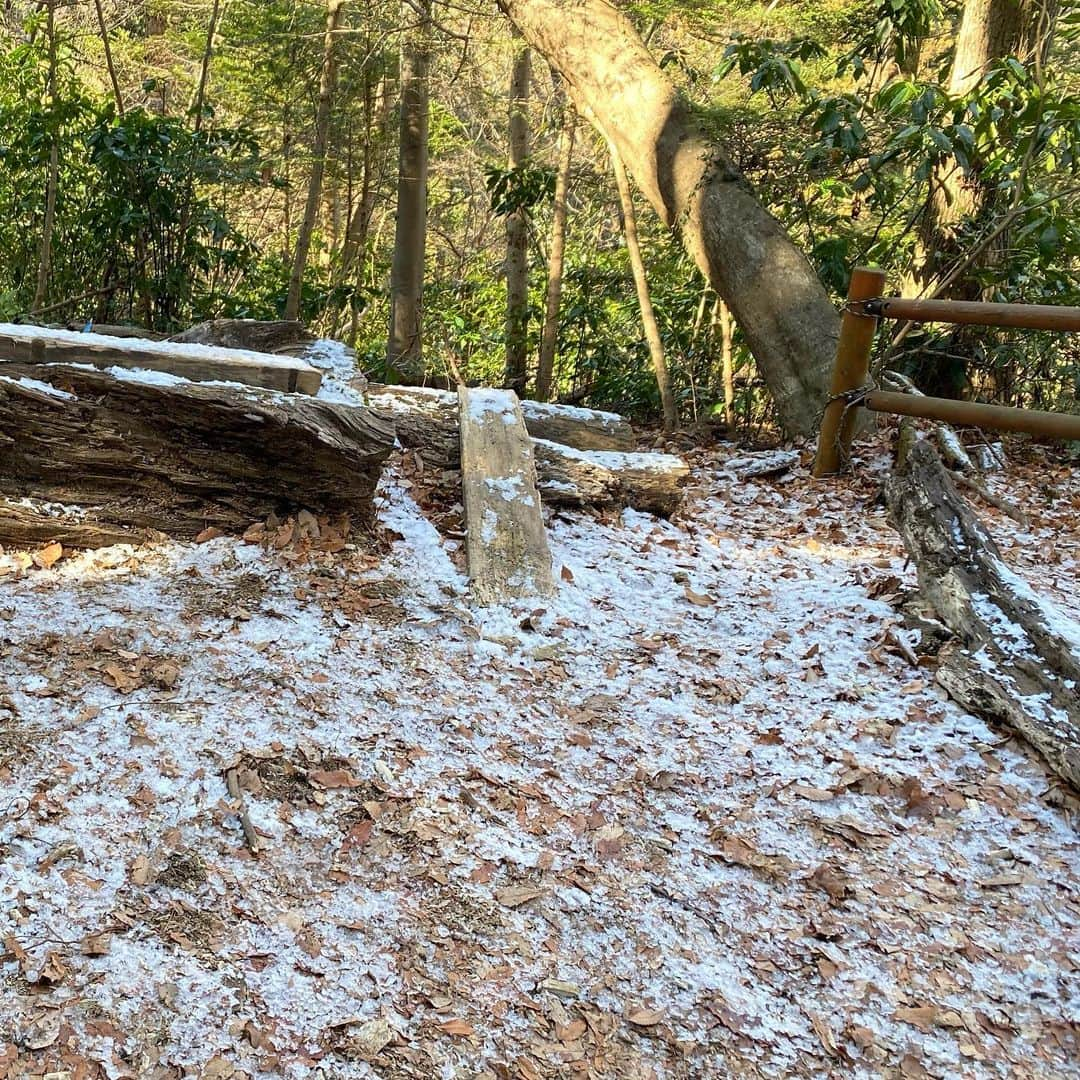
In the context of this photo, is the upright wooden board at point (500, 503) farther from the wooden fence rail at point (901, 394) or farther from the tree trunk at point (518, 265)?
the tree trunk at point (518, 265)

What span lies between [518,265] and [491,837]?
7.25 m

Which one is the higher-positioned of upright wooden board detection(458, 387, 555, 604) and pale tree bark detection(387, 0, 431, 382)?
pale tree bark detection(387, 0, 431, 382)

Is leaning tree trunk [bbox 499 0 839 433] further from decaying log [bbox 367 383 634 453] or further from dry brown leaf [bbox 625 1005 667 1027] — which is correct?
dry brown leaf [bbox 625 1005 667 1027]

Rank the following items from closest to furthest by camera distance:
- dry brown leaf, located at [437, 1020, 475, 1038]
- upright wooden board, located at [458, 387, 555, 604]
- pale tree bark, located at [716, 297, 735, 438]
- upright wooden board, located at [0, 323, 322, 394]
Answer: dry brown leaf, located at [437, 1020, 475, 1038] → upright wooden board, located at [0, 323, 322, 394] → upright wooden board, located at [458, 387, 555, 604] → pale tree bark, located at [716, 297, 735, 438]

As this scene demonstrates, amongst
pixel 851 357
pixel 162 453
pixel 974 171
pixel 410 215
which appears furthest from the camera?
pixel 410 215

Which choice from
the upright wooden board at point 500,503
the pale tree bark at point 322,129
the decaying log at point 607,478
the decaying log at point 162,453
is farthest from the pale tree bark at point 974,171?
the pale tree bark at point 322,129

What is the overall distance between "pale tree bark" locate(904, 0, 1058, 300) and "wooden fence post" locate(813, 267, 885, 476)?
5.74 ft

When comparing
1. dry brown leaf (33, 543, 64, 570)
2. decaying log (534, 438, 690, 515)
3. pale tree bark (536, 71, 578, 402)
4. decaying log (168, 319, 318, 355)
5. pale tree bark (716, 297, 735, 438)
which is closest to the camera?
dry brown leaf (33, 543, 64, 570)

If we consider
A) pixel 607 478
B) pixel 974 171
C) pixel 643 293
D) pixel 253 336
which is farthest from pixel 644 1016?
pixel 974 171

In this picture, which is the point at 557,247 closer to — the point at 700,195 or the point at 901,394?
the point at 700,195

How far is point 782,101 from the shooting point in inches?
277

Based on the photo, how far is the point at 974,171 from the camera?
6418mm

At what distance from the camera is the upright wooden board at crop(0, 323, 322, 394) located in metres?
3.73

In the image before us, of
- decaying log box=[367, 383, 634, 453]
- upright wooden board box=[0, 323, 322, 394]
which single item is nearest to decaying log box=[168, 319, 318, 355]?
decaying log box=[367, 383, 634, 453]
